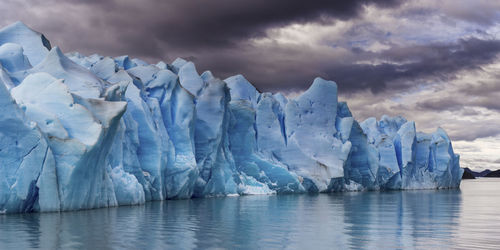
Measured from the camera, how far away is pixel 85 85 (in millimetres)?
18297

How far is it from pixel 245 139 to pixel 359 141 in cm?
1022

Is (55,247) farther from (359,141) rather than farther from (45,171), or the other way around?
(359,141)

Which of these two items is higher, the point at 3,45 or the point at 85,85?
the point at 3,45

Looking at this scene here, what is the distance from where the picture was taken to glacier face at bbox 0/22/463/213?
1536 cm

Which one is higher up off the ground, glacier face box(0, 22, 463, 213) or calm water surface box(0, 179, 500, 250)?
glacier face box(0, 22, 463, 213)

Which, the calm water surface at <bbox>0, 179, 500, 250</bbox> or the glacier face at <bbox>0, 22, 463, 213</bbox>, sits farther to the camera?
the glacier face at <bbox>0, 22, 463, 213</bbox>

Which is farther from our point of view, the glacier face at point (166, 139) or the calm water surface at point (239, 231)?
the glacier face at point (166, 139)

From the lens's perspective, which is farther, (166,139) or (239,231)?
(166,139)

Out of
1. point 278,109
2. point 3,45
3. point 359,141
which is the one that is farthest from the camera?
point 359,141

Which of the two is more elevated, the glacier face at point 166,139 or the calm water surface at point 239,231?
the glacier face at point 166,139

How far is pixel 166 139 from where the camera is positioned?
2386cm

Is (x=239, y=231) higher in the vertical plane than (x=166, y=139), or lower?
lower

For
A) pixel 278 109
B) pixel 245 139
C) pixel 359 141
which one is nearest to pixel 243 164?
pixel 245 139

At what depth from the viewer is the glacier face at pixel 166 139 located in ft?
50.4
